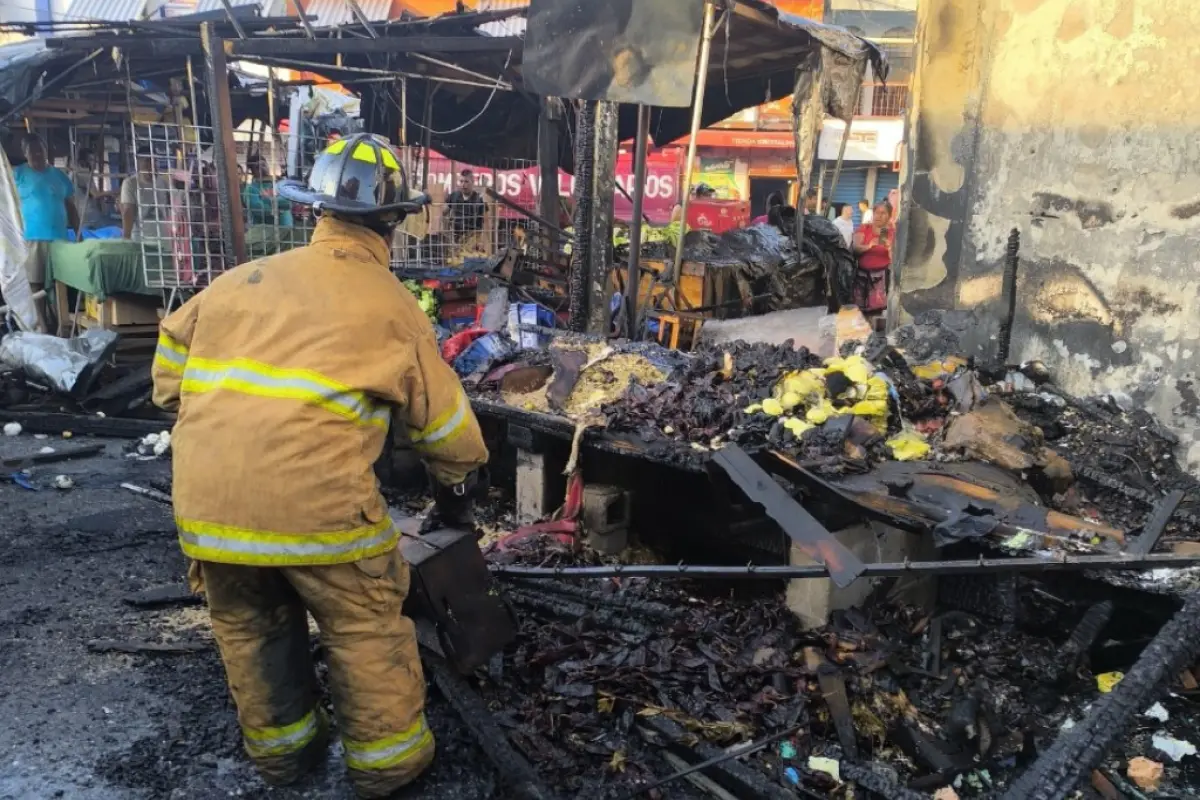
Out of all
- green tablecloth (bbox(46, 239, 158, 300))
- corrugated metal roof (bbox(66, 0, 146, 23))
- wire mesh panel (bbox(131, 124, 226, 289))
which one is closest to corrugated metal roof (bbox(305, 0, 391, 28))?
corrugated metal roof (bbox(66, 0, 146, 23))

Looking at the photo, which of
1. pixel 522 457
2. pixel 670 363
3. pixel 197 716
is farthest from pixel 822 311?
pixel 197 716

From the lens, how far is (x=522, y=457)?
5160 mm

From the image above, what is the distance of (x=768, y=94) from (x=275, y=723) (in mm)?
9346

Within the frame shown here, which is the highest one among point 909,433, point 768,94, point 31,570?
point 768,94

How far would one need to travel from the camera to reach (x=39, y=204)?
→ 31.3ft

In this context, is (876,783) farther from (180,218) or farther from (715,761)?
(180,218)

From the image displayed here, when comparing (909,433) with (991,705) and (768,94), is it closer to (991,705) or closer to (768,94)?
(991,705)

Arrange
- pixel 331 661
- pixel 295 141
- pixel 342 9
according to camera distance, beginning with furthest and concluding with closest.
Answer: pixel 342 9 → pixel 295 141 → pixel 331 661

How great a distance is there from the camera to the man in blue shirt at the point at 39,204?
952cm

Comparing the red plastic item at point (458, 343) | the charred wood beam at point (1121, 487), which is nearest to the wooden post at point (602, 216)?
the red plastic item at point (458, 343)

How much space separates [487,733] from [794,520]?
1392 millimetres

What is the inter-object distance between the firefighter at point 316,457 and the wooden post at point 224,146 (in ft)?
18.1

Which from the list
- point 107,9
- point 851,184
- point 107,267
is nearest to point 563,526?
point 107,267

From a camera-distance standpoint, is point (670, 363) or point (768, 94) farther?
point (768, 94)
